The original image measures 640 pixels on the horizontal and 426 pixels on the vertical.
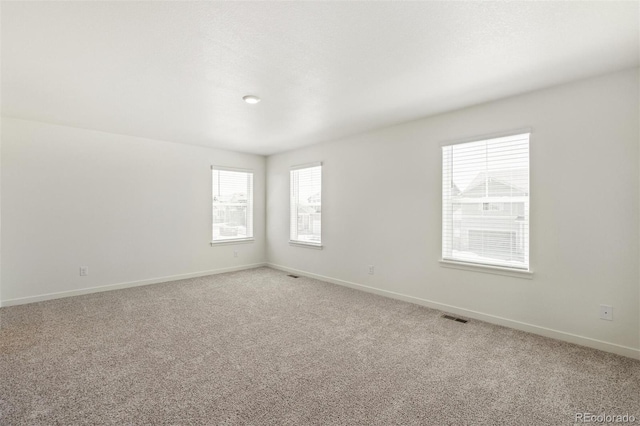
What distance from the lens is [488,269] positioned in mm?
3326

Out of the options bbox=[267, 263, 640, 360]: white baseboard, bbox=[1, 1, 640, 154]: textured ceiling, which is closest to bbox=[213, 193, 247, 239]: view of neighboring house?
bbox=[1, 1, 640, 154]: textured ceiling

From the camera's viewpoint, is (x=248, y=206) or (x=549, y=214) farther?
(x=248, y=206)

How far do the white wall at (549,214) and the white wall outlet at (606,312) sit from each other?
1.4 inches

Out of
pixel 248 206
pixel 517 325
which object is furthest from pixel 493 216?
pixel 248 206

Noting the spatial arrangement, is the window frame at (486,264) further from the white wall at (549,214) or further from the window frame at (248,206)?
the window frame at (248,206)

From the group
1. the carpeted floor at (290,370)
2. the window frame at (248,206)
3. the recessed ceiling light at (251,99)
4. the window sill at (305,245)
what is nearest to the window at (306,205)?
the window sill at (305,245)

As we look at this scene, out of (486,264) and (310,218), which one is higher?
(310,218)

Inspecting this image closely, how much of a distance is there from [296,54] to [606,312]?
3371mm

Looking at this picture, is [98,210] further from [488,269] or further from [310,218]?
[488,269]

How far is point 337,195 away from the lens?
16.6 feet

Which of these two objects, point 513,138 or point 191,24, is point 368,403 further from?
point 513,138

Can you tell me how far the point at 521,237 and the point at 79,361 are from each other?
13.6 ft

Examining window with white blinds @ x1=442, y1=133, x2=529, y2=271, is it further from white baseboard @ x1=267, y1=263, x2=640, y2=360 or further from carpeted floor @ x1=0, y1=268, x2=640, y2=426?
carpeted floor @ x1=0, y1=268, x2=640, y2=426

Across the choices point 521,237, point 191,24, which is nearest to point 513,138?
point 521,237
